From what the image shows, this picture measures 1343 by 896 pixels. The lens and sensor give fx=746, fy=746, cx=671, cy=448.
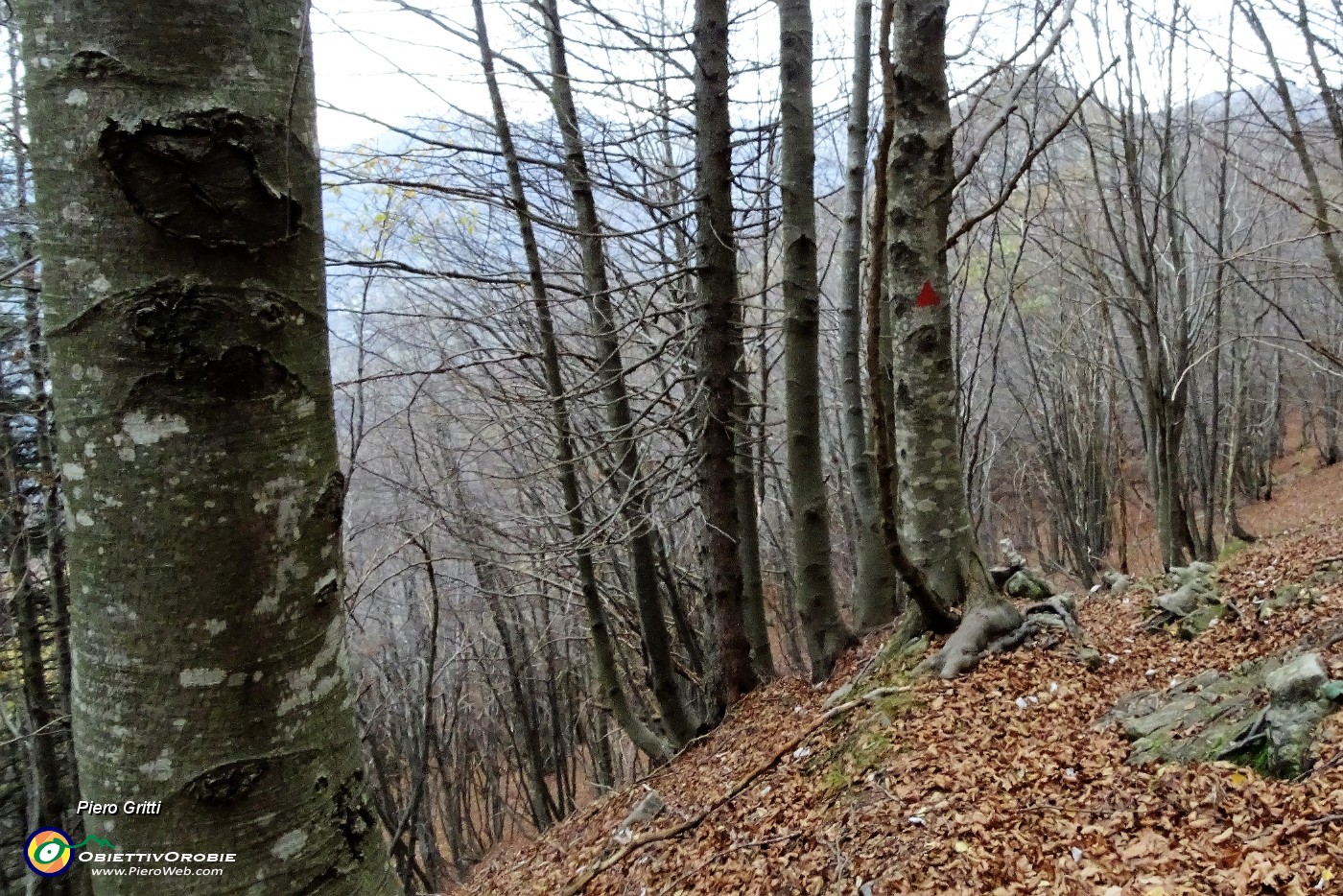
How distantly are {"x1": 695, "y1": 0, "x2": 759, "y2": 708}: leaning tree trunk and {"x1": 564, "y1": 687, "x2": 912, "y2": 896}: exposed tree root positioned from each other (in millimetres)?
1676

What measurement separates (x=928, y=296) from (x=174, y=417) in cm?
316

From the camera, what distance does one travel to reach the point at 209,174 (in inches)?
35.5

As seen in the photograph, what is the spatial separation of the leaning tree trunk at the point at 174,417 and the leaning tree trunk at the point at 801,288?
156 inches

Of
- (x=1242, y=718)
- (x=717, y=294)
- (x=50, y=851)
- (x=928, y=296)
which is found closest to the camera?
(x=50, y=851)

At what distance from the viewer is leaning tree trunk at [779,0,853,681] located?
15.3 ft

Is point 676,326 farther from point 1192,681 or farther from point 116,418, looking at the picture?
point 116,418

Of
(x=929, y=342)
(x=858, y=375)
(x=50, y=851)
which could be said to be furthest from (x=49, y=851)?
(x=858, y=375)

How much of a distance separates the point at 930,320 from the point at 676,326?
3962 millimetres

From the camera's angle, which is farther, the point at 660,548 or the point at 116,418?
the point at 660,548

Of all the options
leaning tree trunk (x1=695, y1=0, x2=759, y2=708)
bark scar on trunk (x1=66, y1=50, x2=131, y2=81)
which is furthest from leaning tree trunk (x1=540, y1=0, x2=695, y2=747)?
bark scar on trunk (x1=66, y1=50, x2=131, y2=81)

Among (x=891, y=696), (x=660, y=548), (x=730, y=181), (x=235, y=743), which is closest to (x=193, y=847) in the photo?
(x=235, y=743)

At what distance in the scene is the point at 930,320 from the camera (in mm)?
3422

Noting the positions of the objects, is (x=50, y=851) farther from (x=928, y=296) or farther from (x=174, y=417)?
(x=928, y=296)

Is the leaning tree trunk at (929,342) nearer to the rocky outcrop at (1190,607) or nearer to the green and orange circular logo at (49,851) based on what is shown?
the rocky outcrop at (1190,607)
